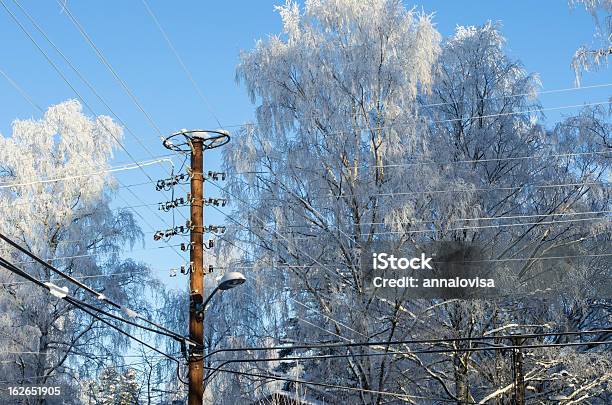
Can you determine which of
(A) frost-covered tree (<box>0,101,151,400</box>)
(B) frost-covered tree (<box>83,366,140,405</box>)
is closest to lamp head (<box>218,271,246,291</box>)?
(A) frost-covered tree (<box>0,101,151,400</box>)

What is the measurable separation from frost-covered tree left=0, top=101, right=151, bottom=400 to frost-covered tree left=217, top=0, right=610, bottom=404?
27.4 feet

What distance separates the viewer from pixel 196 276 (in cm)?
1128

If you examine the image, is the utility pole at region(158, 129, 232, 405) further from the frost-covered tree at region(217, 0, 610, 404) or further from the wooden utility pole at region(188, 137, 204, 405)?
the frost-covered tree at region(217, 0, 610, 404)

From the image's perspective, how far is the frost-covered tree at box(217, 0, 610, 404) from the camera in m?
19.0

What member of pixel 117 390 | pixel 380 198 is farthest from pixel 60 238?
pixel 117 390

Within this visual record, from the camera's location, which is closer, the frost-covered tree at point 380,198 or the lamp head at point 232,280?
the lamp head at point 232,280

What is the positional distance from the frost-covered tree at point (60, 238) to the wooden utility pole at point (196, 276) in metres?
14.3

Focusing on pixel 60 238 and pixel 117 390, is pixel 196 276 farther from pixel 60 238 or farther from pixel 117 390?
pixel 117 390

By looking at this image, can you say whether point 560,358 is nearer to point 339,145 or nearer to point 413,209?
point 413,209

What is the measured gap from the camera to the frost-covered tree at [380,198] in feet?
62.2

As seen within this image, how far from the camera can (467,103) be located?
856 inches

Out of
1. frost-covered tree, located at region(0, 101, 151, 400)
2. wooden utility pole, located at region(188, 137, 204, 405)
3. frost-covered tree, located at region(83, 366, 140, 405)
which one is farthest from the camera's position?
frost-covered tree, located at region(83, 366, 140, 405)

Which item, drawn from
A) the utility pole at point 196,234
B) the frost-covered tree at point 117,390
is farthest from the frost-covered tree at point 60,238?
the utility pole at point 196,234

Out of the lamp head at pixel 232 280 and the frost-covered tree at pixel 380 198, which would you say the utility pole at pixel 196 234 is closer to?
the lamp head at pixel 232 280
